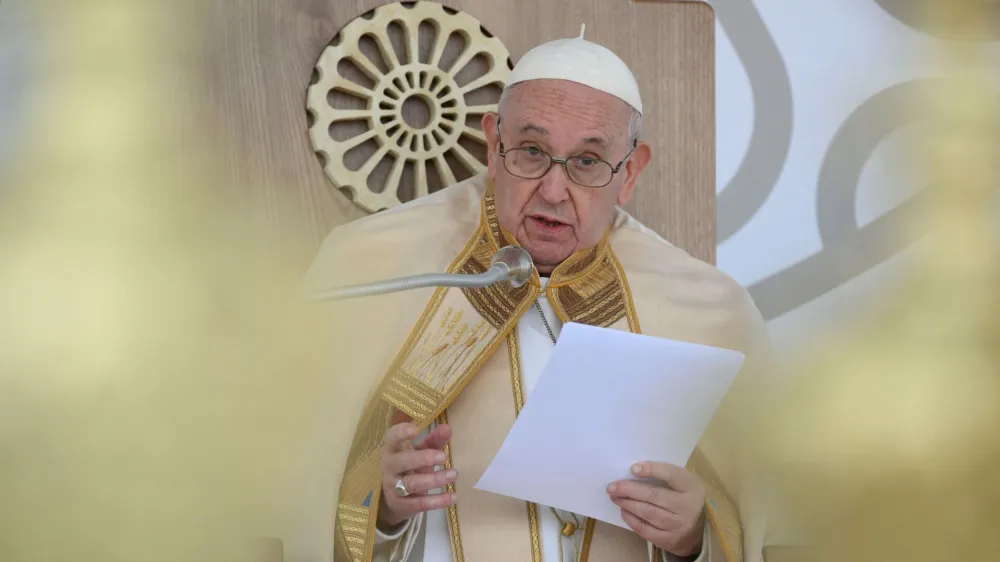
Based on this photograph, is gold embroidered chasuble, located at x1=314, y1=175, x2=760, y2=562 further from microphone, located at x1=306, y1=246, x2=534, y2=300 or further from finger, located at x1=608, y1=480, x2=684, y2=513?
microphone, located at x1=306, y1=246, x2=534, y2=300

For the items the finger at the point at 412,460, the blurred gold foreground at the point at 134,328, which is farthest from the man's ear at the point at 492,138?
the blurred gold foreground at the point at 134,328

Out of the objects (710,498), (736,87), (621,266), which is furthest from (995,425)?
(736,87)

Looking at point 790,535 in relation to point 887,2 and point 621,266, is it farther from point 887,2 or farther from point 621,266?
point 887,2

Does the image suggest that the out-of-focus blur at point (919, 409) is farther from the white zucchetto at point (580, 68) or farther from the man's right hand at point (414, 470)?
the white zucchetto at point (580, 68)

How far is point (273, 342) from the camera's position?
0.43 meters

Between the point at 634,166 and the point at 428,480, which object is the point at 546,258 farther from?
the point at 428,480

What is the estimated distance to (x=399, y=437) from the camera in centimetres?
145

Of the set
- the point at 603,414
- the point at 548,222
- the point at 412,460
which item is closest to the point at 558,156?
the point at 548,222

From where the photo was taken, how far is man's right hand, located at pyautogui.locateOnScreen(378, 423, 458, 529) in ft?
4.64

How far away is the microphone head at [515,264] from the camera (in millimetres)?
1312

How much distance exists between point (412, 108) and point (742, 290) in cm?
78

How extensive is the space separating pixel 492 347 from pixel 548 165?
1.14 feet

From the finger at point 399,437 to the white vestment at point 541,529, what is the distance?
7.3 inches

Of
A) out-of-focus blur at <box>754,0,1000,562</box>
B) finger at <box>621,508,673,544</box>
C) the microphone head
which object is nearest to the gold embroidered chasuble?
finger at <box>621,508,673,544</box>
